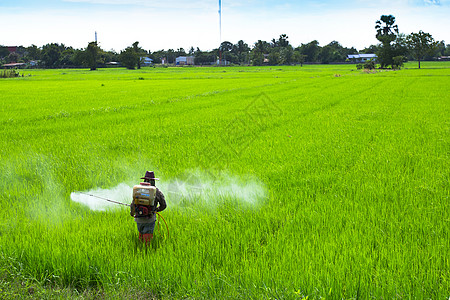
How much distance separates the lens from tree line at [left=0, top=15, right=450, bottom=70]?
249 ft

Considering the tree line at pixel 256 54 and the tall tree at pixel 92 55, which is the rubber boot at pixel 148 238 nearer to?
the tree line at pixel 256 54

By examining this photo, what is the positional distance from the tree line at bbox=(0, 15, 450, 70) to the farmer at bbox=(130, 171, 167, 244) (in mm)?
78881

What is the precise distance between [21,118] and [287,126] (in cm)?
825

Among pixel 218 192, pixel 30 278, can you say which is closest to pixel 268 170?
pixel 218 192

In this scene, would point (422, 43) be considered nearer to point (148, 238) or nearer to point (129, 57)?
point (129, 57)

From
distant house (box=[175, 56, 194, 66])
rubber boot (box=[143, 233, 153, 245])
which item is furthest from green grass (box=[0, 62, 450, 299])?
distant house (box=[175, 56, 194, 66])

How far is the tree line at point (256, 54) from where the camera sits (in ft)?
249

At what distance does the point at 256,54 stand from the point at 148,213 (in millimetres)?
123211

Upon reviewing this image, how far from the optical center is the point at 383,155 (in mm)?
5797

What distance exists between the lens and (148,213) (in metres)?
2.24

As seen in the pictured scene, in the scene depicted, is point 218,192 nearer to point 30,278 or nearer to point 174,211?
point 174,211

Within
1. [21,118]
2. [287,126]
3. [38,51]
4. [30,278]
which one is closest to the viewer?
[30,278]

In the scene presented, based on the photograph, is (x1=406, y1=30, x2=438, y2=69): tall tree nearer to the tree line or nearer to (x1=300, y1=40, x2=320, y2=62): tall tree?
the tree line

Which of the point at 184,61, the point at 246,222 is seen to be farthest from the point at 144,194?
the point at 184,61
